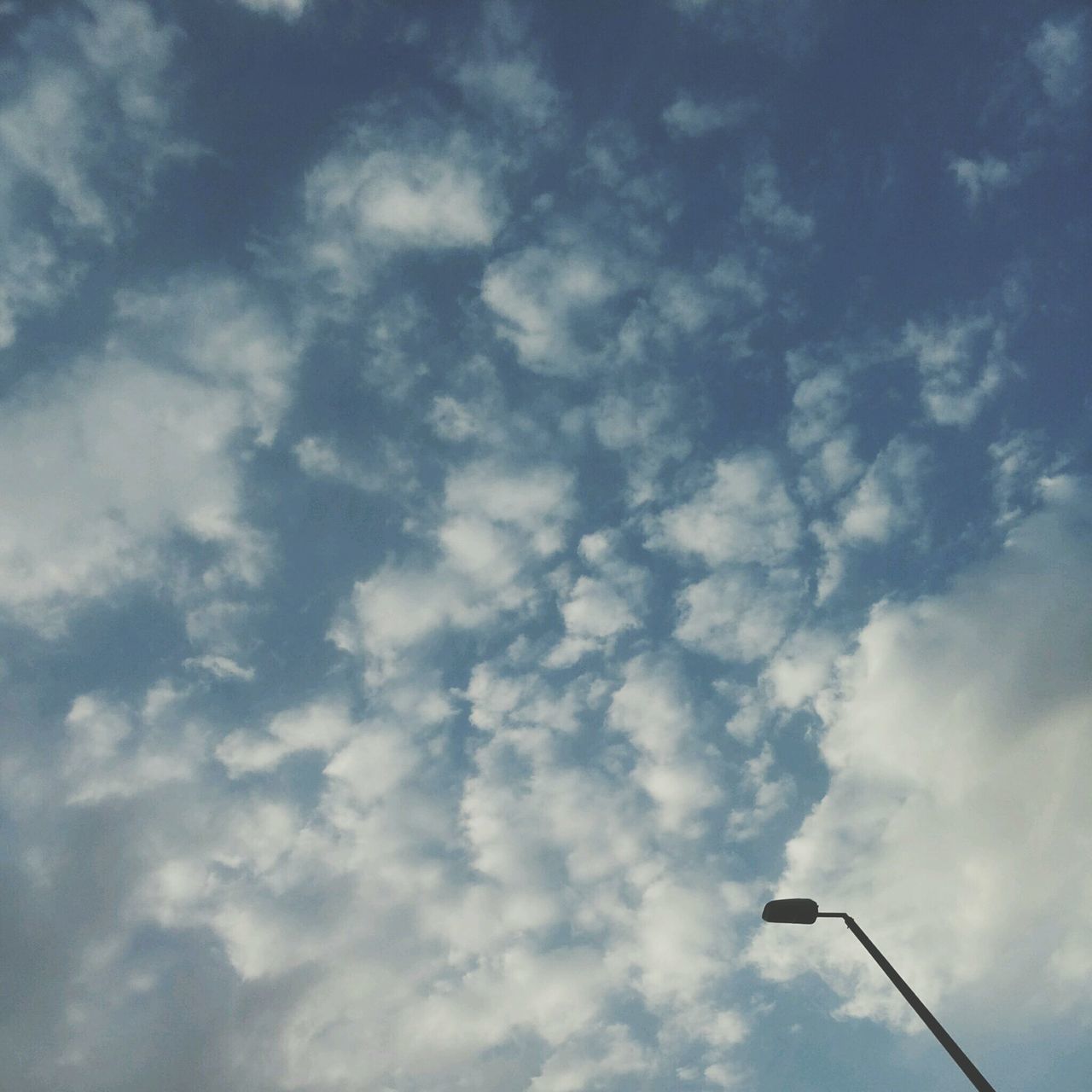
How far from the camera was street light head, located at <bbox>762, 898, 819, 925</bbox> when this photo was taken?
12648 millimetres

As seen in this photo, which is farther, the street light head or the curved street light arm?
the street light head

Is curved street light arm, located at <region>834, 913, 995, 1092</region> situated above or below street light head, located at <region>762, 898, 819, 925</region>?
below

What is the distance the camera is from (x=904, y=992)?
10.7 meters

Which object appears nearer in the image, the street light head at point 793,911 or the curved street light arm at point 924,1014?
the curved street light arm at point 924,1014

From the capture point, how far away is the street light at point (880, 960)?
29.2 ft

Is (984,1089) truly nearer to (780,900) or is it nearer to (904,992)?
(904,992)

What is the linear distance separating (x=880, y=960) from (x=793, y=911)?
1832 millimetres

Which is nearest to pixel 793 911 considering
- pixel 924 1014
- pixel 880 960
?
pixel 880 960

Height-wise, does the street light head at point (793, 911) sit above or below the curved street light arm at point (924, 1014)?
above

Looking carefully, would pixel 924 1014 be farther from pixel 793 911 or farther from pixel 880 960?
pixel 793 911

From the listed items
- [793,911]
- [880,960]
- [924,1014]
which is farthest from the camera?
[793,911]

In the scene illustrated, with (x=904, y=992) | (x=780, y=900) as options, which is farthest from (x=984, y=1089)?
(x=780, y=900)

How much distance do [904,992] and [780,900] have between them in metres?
2.79

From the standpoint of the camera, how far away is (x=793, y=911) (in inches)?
508
